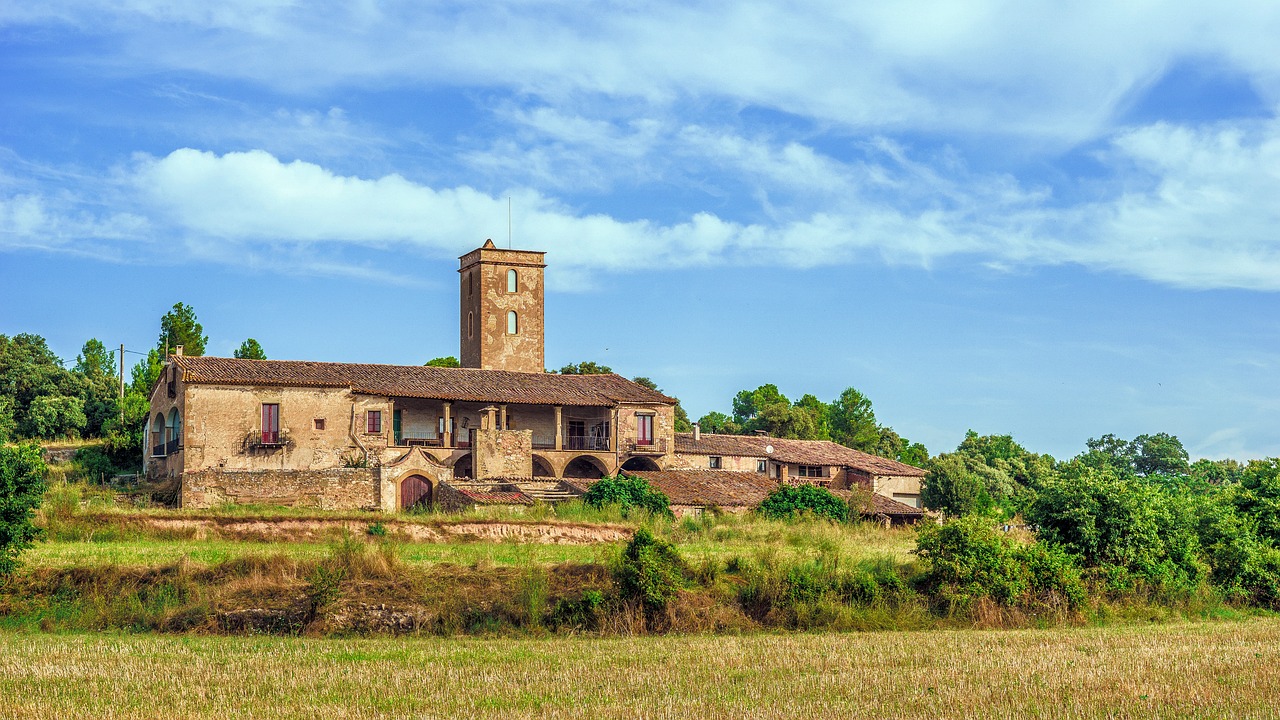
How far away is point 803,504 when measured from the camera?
41.9 meters

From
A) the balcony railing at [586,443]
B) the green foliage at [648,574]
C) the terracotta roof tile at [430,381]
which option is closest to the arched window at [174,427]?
the terracotta roof tile at [430,381]

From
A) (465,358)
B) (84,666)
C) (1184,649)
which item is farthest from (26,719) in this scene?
(465,358)

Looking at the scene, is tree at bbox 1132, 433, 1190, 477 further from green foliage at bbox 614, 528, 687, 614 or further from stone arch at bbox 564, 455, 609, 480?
green foliage at bbox 614, 528, 687, 614

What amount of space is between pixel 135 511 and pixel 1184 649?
23230mm

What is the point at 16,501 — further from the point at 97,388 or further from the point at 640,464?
the point at 97,388

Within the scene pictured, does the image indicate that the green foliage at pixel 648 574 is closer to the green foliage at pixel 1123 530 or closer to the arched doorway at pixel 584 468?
the green foliage at pixel 1123 530

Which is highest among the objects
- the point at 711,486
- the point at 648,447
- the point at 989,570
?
the point at 648,447

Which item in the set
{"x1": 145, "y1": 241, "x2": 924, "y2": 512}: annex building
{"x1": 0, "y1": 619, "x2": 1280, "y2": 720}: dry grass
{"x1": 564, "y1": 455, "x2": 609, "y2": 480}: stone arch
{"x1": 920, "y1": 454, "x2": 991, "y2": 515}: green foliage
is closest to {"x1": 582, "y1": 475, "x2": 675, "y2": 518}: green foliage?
{"x1": 145, "y1": 241, "x2": 924, "y2": 512}: annex building

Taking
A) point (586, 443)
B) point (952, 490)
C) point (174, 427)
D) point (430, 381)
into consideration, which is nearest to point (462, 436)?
point (430, 381)

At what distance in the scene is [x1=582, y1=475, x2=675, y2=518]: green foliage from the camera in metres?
38.9

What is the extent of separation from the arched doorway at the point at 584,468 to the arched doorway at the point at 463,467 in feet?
15.2

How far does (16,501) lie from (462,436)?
27.0 m

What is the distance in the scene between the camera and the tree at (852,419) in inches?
3268

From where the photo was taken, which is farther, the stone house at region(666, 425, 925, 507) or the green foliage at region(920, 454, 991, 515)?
the green foliage at region(920, 454, 991, 515)
